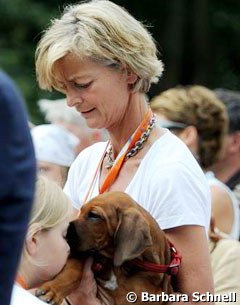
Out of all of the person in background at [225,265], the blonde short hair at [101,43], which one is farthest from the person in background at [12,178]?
the person in background at [225,265]

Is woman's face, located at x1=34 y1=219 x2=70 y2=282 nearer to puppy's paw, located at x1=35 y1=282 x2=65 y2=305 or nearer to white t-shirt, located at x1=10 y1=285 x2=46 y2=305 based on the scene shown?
puppy's paw, located at x1=35 y1=282 x2=65 y2=305

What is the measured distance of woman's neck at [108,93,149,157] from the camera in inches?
136

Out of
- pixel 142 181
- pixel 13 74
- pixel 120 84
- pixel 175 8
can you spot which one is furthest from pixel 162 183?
pixel 175 8

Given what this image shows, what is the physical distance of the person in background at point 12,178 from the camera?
1.63 meters

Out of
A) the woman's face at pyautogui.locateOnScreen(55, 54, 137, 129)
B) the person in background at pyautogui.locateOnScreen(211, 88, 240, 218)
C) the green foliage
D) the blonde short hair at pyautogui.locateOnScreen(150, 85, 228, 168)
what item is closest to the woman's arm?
the woman's face at pyautogui.locateOnScreen(55, 54, 137, 129)

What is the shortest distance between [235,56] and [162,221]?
31.9ft

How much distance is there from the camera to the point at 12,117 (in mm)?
1631

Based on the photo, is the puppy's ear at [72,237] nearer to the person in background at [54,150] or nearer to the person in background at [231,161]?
the person in background at [54,150]

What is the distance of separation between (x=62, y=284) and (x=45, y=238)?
0.18 metres

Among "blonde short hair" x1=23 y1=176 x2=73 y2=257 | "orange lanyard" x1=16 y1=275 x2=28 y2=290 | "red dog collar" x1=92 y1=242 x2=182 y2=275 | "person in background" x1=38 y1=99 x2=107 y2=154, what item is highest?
"blonde short hair" x1=23 y1=176 x2=73 y2=257

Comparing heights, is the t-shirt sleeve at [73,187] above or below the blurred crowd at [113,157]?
below

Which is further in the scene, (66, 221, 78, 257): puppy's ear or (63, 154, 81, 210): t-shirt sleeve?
(63, 154, 81, 210): t-shirt sleeve

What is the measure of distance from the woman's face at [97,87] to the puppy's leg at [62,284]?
1.75 ft

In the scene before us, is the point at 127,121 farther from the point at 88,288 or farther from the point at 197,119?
the point at 197,119
